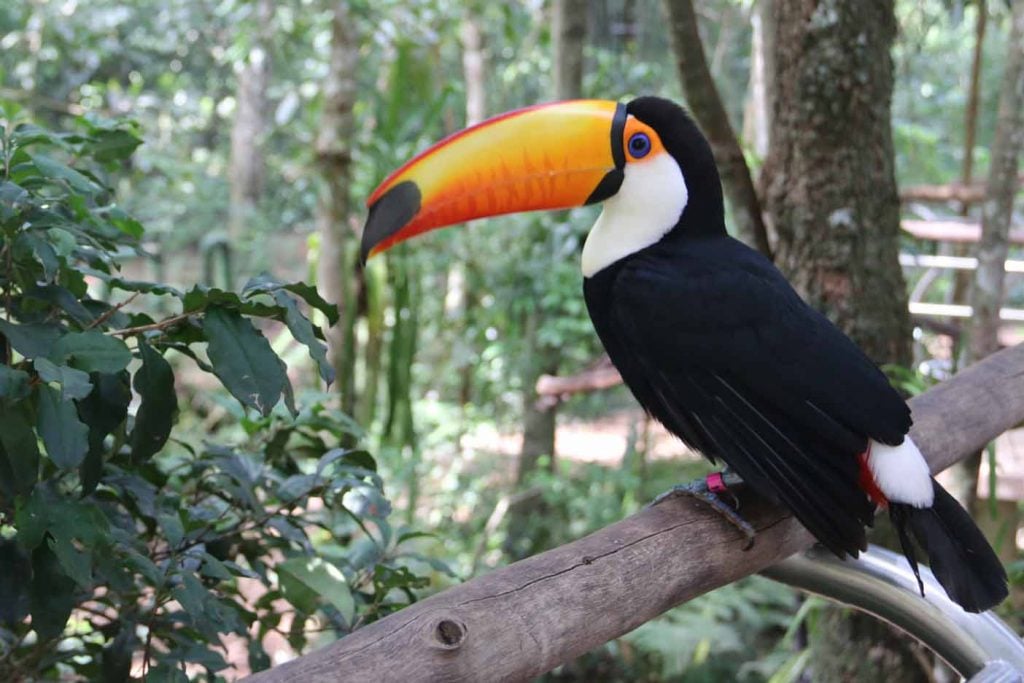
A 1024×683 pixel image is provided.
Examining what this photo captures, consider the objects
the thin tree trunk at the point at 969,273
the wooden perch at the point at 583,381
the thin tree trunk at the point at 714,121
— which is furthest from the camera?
the wooden perch at the point at 583,381

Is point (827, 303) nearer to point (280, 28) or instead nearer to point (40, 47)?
point (280, 28)

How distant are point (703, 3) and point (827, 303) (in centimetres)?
504

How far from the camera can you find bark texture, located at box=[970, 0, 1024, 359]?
213 cm

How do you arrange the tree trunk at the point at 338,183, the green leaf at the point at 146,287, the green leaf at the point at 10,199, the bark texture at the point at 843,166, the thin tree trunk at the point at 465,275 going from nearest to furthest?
the green leaf at the point at 10,199 → the green leaf at the point at 146,287 → the bark texture at the point at 843,166 → the tree trunk at the point at 338,183 → the thin tree trunk at the point at 465,275

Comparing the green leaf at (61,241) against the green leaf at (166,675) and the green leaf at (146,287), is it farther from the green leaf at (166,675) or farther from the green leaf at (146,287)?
the green leaf at (166,675)

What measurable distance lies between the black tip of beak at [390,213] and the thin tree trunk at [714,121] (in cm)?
91

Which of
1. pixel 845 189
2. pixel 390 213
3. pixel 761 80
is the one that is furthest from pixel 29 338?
pixel 761 80

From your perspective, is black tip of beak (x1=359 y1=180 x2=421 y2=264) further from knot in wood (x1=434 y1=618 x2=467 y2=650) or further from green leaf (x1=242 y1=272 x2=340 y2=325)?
knot in wood (x1=434 y1=618 x2=467 y2=650)

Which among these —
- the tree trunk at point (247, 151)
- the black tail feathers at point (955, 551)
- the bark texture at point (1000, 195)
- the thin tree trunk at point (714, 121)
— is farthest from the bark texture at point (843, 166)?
the tree trunk at point (247, 151)

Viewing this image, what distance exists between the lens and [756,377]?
4.21ft

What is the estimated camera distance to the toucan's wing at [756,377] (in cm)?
120

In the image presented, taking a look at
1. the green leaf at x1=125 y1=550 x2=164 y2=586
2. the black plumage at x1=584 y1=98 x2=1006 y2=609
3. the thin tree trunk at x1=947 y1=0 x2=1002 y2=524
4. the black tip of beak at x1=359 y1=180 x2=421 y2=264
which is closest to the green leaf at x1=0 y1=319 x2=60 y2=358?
the green leaf at x1=125 y1=550 x2=164 y2=586

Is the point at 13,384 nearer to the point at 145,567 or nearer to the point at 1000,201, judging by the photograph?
the point at 145,567

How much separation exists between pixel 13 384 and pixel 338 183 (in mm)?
2434
